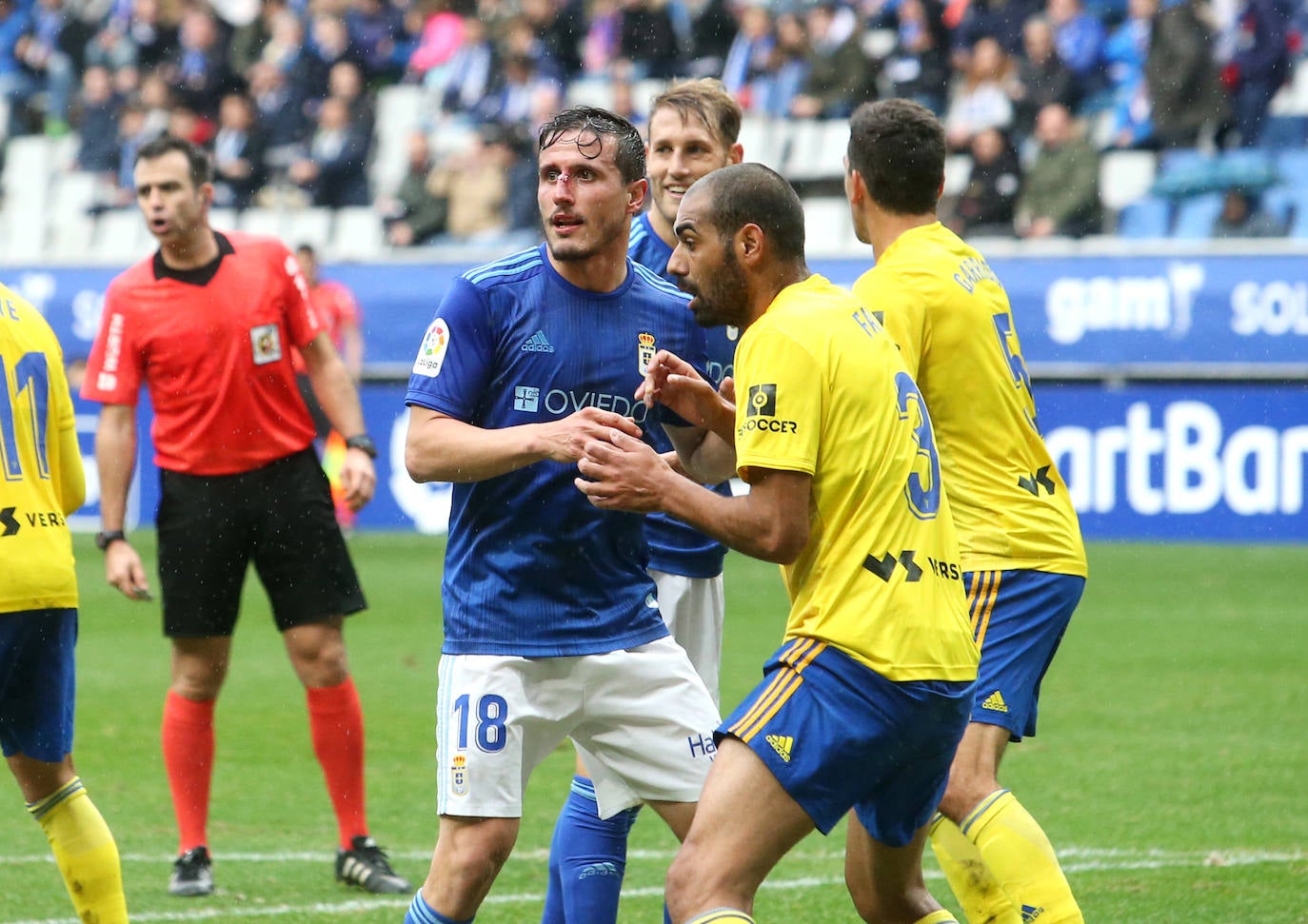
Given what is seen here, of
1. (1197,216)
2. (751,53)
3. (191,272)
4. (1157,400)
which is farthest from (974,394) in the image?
(751,53)

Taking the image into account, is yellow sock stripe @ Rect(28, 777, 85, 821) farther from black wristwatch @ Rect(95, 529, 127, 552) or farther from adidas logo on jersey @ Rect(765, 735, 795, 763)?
adidas logo on jersey @ Rect(765, 735, 795, 763)

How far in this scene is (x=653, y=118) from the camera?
5945 mm

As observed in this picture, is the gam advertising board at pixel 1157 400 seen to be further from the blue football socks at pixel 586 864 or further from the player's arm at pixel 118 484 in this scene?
the blue football socks at pixel 586 864

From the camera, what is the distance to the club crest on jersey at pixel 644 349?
459 centimetres

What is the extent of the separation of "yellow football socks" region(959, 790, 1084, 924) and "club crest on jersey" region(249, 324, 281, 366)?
3.29 meters

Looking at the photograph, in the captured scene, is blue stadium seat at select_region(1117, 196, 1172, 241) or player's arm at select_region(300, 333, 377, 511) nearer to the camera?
player's arm at select_region(300, 333, 377, 511)

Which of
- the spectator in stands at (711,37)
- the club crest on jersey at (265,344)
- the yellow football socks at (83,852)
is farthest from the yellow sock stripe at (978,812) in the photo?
the spectator in stands at (711,37)

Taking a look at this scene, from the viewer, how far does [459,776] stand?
4.34 m

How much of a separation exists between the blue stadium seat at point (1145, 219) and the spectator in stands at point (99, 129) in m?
12.3

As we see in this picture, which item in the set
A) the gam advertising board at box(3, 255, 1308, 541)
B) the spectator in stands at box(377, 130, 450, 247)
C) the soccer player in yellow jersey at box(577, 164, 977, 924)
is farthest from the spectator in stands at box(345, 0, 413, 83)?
the soccer player in yellow jersey at box(577, 164, 977, 924)

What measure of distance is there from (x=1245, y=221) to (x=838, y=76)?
4665 millimetres

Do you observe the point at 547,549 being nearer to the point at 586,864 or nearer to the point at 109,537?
the point at 586,864

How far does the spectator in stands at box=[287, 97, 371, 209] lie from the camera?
21.3 meters

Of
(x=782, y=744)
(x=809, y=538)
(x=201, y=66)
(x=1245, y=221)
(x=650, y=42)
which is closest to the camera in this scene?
(x=782, y=744)
